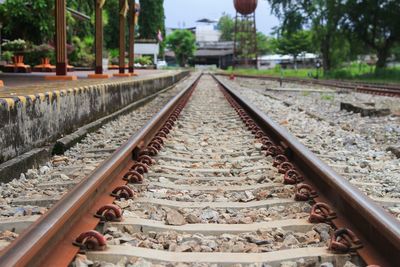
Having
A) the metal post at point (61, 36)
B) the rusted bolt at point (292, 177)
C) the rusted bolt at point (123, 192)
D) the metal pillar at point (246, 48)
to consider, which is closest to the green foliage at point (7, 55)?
the metal post at point (61, 36)

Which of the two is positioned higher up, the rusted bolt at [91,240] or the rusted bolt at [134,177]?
the rusted bolt at [91,240]

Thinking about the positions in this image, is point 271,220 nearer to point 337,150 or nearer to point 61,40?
point 337,150

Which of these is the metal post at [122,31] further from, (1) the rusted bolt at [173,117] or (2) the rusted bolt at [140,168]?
(2) the rusted bolt at [140,168]

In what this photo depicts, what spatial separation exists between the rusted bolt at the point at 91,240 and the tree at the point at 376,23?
31830mm

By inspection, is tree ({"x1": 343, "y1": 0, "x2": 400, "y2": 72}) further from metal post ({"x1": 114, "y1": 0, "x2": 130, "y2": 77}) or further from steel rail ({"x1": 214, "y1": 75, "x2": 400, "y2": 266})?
steel rail ({"x1": 214, "y1": 75, "x2": 400, "y2": 266})

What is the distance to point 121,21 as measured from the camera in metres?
14.7

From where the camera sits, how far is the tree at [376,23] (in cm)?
3250

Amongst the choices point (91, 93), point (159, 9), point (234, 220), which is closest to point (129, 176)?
point (234, 220)

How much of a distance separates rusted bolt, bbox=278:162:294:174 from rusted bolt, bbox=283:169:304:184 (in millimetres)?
153

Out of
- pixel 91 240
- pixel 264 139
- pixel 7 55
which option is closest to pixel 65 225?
pixel 91 240

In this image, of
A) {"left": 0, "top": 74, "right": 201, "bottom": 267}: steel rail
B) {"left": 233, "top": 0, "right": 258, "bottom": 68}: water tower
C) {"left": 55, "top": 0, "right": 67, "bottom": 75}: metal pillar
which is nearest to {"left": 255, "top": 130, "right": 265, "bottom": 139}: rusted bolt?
{"left": 0, "top": 74, "right": 201, "bottom": 267}: steel rail

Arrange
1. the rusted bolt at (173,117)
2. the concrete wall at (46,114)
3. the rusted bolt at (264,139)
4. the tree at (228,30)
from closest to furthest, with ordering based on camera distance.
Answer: the concrete wall at (46,114)
the rusted bolt at (264,139)
the rusted bolt at (173,117)
the tree at (228,30)

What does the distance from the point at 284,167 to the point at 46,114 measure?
8.06 feet

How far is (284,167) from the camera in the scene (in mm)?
4379
